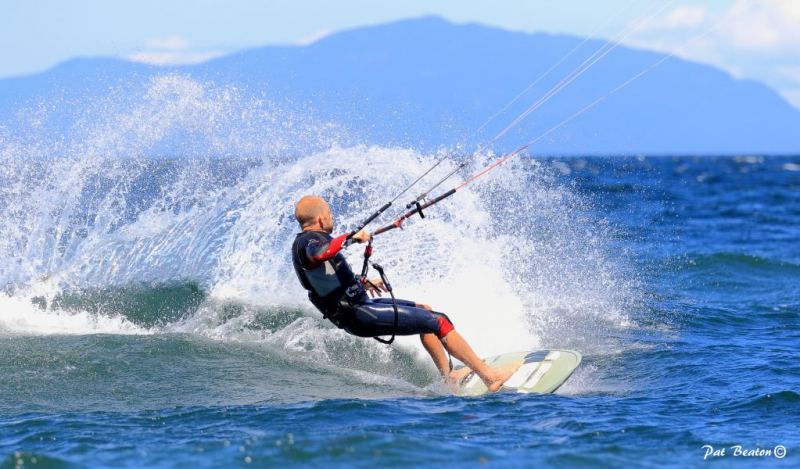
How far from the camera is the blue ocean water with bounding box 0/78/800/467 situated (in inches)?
223

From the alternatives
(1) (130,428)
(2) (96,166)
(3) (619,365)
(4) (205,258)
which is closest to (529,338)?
(3) (619,365)

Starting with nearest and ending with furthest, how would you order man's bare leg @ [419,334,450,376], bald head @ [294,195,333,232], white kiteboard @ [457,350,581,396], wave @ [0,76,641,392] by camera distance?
bald head @ [294,195,333,232] < white kiteboard @ [457,350,581,396] < man's bare leg @ [419,334,450,376] < wave @ [0,76,641,392]

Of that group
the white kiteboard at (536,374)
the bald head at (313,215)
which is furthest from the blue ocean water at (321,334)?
the bald head at (313,215)

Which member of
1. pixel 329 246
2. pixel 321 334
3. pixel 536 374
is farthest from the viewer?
pixel 321 334

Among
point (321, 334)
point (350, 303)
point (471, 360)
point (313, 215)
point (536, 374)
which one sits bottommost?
point (536, 374)

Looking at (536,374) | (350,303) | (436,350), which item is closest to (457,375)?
(436,350)

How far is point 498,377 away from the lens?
23.5 feet

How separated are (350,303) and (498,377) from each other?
128 cm

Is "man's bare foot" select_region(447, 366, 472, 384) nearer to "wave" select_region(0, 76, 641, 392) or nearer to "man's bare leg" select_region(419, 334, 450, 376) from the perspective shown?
"man's bare leg" select_region(419, 334, 450, 376)

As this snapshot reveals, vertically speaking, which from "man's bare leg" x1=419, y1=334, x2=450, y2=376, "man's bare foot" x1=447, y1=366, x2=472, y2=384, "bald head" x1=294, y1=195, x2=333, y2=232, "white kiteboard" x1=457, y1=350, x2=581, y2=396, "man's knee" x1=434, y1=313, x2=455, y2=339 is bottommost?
"white kiteboard" x1=457, y1=350, x2=581, y2=396

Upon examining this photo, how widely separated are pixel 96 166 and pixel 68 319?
2276 millimetres

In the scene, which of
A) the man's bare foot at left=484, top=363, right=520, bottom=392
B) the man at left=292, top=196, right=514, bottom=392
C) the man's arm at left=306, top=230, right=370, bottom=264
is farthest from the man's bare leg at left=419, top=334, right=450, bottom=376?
the man's arm at left=306, top=230, right=370, bottom=264

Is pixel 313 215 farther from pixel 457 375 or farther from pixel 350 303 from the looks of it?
pixel 457 375

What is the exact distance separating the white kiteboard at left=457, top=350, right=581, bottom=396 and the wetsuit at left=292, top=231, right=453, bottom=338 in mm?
529
